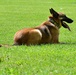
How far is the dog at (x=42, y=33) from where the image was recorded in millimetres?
11648

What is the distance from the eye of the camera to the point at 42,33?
12.2 meters

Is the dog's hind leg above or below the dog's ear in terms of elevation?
below

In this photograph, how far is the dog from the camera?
38.2 feet

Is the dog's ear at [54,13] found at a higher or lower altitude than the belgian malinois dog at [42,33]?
higher

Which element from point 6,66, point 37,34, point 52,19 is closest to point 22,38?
point 37,34

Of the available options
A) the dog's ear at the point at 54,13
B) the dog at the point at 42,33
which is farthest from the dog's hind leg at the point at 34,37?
the dog's ear at the point at 54,13

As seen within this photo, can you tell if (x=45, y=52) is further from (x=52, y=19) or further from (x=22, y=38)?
A: (x=52, y=19)

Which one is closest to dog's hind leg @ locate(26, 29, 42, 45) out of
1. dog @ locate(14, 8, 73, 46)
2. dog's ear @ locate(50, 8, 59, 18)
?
dog @ locate(14, 8, 73, 46)

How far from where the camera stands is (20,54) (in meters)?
9.09

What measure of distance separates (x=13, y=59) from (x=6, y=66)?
0.88 metres

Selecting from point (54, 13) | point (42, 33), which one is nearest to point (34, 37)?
point (42, 33)

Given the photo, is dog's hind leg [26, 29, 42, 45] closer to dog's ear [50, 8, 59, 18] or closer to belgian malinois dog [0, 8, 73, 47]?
belgian malinois dog [0, 8, 73, 47]

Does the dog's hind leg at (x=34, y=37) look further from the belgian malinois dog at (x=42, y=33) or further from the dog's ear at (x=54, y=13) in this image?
the dog's ear at (x=54, y=13)

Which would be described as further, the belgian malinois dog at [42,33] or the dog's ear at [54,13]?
the dog's ear at [54,13]
